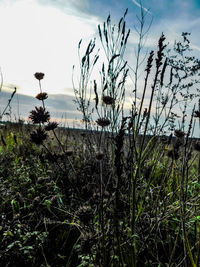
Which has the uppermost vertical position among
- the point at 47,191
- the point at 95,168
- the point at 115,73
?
the point at 115,73

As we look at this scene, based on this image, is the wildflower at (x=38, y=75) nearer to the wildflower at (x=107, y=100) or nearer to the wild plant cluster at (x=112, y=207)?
the wild plant cluster at (x=112, y=207)

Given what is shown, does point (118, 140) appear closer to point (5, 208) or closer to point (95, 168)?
point (95, 168)

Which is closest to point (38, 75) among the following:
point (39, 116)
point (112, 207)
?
point (39, 116)

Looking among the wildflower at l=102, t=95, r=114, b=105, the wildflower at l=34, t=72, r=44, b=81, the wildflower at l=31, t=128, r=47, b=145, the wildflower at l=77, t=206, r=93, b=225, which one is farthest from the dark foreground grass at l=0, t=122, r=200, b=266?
the wildflower at l=34, t=72, r=44, b=81

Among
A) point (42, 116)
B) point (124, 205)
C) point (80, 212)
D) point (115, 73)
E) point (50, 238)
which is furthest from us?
point (42, 116)

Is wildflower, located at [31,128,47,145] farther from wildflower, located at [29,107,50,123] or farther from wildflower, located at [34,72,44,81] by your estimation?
wildflower, located at [34,72,44,81]

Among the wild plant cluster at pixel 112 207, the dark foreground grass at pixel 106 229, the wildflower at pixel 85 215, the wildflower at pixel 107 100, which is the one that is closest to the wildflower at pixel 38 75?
the wild plant cluster at pixel 112 207

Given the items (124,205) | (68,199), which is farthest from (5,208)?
(124,205)

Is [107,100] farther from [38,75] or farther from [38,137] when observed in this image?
[38,75]

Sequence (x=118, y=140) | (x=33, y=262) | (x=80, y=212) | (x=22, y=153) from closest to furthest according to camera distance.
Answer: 1. (x=118, y=140)
2. (x=80, y=212)
3. (x=33, y=262)
4. (x=22, y=153)

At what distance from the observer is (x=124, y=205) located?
1.58 meters

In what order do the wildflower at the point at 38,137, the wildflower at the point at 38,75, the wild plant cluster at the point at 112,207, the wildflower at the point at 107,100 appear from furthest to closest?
the wildflower at the point at 38,75, the wildflower at the point at 107,100, the wildflower at the point at 38,137, the wild plant cluster at the point at 112,207

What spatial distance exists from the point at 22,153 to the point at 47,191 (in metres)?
1.92

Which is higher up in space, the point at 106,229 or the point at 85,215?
the point at 85,215
